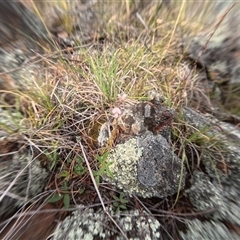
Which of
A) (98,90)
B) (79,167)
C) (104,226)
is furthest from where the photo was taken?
(98,90)

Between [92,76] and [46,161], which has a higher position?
[92,76]

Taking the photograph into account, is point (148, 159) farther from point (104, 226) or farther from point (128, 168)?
point (104, 226)

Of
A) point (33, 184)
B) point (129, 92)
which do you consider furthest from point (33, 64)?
point (33, 184)

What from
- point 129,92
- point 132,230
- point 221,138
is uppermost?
point 129,92

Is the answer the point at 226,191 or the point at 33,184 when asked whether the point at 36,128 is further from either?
the point at 226,191

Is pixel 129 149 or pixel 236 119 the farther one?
pixel 236 119

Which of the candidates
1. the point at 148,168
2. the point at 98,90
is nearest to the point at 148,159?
the point at 148,168

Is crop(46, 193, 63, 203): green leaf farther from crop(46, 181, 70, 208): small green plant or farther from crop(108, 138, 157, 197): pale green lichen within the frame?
crop(108, 138, 157, 197): pale green lichen
